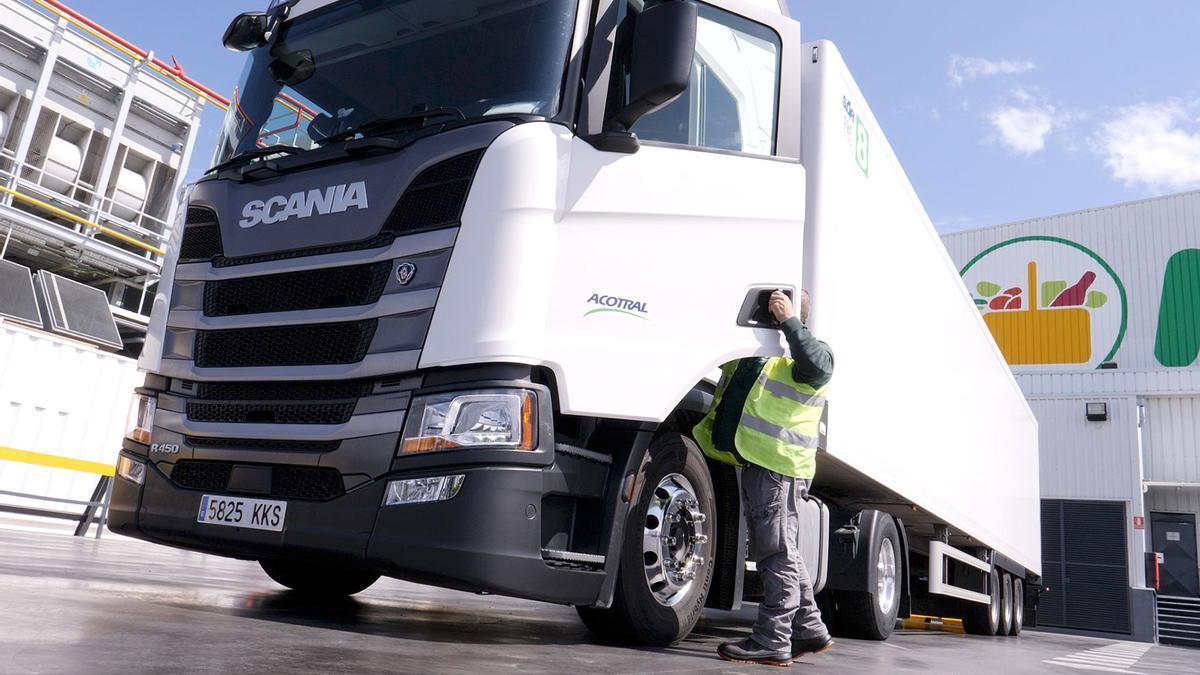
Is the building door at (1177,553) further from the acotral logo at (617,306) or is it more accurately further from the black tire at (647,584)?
the acotral logo at (617,306)

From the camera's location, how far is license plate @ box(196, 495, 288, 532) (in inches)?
147

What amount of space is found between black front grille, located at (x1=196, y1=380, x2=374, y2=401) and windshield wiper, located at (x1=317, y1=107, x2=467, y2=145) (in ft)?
3.57

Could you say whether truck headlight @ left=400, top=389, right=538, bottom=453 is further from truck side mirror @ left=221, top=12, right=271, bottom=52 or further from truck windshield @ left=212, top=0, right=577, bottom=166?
truck side mirror @ left=221, top=12, right=271, bottom=52

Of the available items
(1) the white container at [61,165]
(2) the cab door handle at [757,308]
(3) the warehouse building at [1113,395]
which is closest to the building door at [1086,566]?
(3) the warehouse building at [1113,395]

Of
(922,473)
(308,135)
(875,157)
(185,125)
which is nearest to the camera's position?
(308,135)

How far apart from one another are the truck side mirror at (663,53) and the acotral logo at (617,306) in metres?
0.79

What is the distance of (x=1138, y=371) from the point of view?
24.3 metres

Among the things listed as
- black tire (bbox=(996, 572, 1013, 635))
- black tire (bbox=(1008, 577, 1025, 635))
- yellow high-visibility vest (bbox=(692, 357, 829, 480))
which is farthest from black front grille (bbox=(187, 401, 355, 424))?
black tire (bbox=(1008, 577, 1025, 635))

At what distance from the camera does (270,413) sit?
12.8 ft

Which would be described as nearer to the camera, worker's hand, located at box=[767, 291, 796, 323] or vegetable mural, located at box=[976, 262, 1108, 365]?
worker's hand, located at box=[767, 291, 796, 323]

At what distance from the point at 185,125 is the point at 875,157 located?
2103 centimetres

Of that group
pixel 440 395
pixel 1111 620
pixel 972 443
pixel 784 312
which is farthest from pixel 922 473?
pixel 1111 620

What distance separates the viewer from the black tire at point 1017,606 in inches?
480

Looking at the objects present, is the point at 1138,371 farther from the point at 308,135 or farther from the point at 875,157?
the point at 308,135
